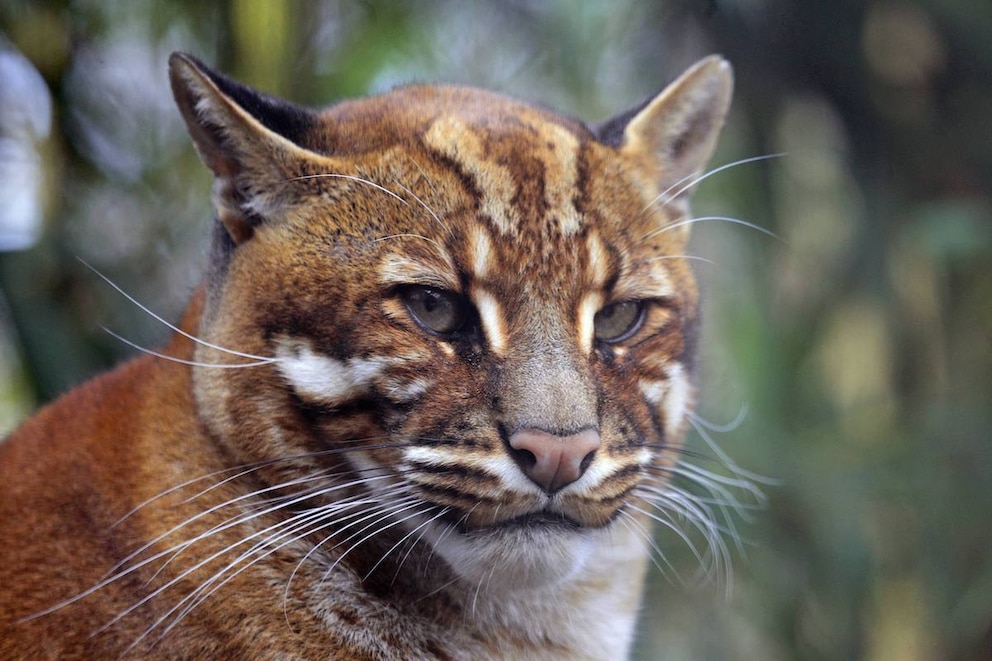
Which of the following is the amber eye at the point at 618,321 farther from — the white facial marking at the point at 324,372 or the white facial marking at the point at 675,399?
the white facial marking at the point at 324,372

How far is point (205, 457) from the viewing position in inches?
80.8

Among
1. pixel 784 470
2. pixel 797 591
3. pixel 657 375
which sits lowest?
pixel 797 591

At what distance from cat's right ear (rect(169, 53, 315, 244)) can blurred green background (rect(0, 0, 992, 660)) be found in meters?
1.05

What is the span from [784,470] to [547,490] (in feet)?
7.70

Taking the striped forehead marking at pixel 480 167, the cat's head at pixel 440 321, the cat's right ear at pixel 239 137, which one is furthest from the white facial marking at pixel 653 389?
the cat's right ear at pixel 239 137

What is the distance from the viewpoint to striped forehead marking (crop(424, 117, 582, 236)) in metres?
1.98

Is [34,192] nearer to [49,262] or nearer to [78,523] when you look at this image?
[49,262]

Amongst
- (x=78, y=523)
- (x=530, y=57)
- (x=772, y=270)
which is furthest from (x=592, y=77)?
(x=78, y=523)

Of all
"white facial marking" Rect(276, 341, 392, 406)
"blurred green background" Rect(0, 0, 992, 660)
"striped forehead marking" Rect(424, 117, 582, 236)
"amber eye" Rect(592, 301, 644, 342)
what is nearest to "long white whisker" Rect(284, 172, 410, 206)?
"striped forehead marking" Rect(424, 117, 582, 236)

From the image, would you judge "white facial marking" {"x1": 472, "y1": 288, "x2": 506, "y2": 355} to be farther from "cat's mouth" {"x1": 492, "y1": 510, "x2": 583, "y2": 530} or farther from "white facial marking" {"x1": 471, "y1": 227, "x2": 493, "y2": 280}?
"cat's mouth" {"x1": 492, "y1": 510, "x2": 583, "y2": 530}

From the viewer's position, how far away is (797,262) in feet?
13.4

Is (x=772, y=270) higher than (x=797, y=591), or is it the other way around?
(x=772, y=270)

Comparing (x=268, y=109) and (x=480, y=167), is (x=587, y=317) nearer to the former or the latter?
(x=480, y=167)

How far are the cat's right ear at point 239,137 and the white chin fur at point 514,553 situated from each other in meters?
0.71
